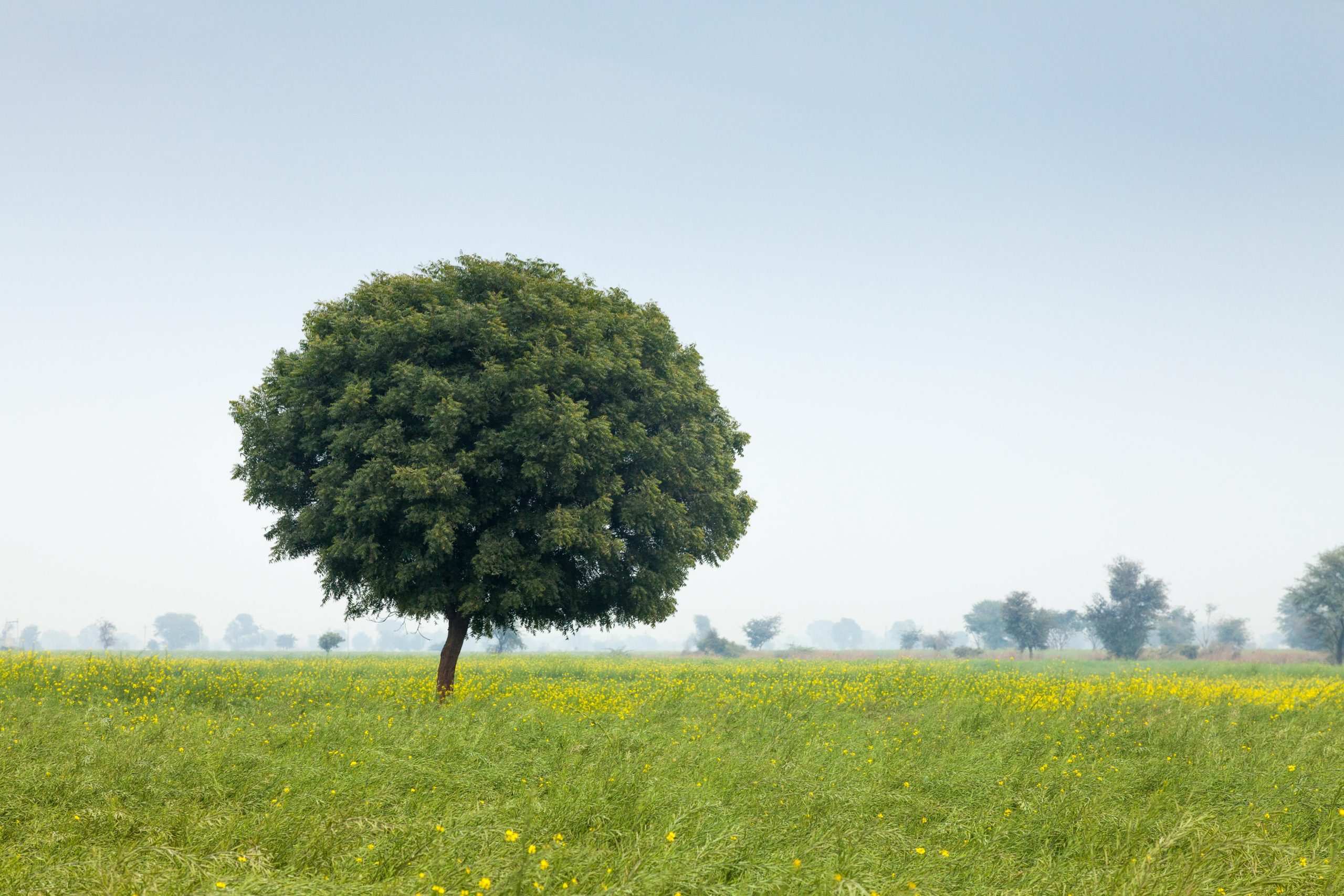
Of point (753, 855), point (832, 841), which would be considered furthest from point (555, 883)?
point (832, 841)

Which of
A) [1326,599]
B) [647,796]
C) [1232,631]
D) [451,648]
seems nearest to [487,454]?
[451,648]

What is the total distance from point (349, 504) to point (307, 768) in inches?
302

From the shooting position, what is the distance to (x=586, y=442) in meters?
17.1

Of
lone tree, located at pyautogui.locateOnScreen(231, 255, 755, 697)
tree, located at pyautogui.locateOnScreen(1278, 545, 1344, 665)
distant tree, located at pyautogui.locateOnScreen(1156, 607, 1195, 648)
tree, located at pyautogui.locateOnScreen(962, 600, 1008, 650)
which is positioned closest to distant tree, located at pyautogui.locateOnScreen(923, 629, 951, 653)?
tree, located at pyautogui.locateOnScreen(962, 600, 1008, 650)

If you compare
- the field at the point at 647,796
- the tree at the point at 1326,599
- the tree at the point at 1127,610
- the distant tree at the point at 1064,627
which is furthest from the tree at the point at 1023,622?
the field at the point at 647,796

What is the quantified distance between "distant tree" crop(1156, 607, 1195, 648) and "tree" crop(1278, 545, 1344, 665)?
71.6 metres

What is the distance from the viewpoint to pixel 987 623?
161250 millimetres

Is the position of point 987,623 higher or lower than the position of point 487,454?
lower

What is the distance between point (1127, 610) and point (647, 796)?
305ft

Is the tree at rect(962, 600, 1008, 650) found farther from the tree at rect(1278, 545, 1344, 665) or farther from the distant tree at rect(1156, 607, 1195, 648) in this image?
the tree at rect(1278, 545, 1344, 665)

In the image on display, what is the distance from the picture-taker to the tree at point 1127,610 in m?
83.6

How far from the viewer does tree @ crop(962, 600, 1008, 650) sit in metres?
160

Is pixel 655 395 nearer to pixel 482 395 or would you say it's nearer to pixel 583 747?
pixel 482 395

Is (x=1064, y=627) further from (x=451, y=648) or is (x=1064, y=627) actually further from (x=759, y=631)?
(x=451, y=648)
